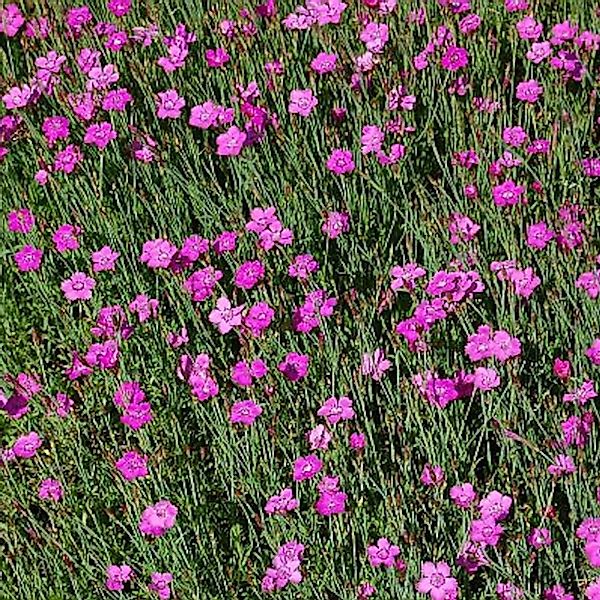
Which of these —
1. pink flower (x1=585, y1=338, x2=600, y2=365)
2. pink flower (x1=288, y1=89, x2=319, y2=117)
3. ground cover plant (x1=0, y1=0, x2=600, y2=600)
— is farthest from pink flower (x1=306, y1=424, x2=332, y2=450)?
pink flower (x1=288, y1=89, x2=319, y2=117)

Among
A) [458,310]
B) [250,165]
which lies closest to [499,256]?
[458,310]

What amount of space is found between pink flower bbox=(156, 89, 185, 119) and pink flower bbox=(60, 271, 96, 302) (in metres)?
0.60

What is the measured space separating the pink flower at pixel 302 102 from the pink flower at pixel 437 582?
138 centimetres

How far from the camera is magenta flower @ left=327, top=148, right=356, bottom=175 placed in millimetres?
3006

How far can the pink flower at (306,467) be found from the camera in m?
2.37

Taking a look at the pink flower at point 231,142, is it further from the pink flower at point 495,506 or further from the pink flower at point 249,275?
the pink flower at point 495,506

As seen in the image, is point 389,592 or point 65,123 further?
point 65,123

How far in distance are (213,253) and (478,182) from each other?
71 cm

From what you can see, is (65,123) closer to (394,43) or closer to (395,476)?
(394,43)

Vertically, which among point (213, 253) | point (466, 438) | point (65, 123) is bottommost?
point (466, 438)

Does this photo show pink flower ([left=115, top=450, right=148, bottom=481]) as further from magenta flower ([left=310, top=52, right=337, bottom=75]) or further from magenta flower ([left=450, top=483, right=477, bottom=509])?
magenta flower ([left=310, top=52, right=337, bottom=75])

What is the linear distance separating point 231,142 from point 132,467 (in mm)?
1043

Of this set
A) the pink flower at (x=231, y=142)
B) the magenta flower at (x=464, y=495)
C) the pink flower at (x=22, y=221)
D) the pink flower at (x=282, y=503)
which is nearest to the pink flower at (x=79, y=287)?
the pink flower at (x=22, y=221)

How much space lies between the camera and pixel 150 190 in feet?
10.5
